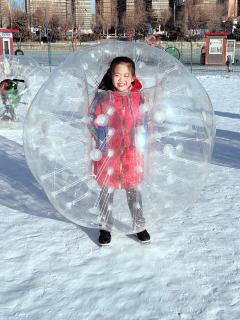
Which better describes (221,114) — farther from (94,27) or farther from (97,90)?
(94,27)

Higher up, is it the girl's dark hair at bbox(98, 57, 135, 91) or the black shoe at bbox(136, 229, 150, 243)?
the girl's dark hair at bbox(98, 57, 135, 91)

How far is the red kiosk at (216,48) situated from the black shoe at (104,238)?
64.9 feet

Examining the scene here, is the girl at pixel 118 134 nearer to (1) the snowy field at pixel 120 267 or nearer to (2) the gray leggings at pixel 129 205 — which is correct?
(2) the gray leggings at pixel 129 205

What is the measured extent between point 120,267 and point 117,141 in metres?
0.83

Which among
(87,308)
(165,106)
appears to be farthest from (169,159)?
(87,308)

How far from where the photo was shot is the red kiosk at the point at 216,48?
21.5 metres

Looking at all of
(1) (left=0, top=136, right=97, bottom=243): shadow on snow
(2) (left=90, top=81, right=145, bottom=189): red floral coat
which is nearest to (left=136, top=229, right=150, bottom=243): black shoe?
(1) (left=0, top=136, right=97, bottom=243): shadow on snow

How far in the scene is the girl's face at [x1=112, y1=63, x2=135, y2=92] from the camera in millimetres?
2827

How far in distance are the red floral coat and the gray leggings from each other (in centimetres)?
9

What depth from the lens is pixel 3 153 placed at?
5.80 metres

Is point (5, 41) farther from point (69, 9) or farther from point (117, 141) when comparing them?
point (69, 9)

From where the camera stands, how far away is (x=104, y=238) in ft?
10.4

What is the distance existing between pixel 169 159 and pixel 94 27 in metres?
60.3

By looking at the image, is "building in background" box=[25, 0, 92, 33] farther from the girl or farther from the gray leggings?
the gray leggings
